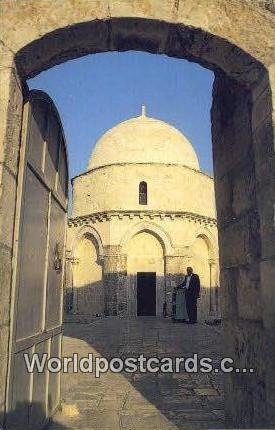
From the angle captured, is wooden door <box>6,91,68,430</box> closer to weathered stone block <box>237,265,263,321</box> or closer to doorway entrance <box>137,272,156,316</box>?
weathered stone block <box>237,265,263,321</box>

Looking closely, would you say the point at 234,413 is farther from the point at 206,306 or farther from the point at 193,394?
the point at 206,306

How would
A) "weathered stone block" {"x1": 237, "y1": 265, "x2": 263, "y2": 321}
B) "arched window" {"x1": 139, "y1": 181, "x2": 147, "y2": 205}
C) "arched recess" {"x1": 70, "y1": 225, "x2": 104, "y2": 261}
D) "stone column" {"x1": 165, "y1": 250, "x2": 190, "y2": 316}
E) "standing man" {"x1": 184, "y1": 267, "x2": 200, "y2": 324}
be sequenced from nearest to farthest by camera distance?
"weathered stone block" {"x1": 237, "y1": 265, "x2": 263, "y2": 321} < "standing man" {"x1": 184, "y1": 267, "x2": 200, "y2": 324} < "stone column" {"x1": 165, "y1": 250, "x2": 190, "y2": 316} < "arched recess" {"x1": 70, "y1": 225, "x2": 104, "y2": 261} < "arched window" {"x1": 139, "y1": 181, "x2": 147, "y2": 205}

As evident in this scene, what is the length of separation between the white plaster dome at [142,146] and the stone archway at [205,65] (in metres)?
19.1

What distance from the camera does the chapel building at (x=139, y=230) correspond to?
65.7 feet

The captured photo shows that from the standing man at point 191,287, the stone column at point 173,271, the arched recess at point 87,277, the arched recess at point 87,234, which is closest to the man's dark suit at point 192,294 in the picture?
the standing man at point 191,287

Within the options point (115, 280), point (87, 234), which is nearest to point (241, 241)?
point (115, 280)

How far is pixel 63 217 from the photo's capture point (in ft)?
15.3

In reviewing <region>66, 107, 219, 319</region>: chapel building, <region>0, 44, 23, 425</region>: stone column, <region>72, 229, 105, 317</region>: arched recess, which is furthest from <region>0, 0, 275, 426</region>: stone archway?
<region>72, 229, 105, 317</region>: arched recess

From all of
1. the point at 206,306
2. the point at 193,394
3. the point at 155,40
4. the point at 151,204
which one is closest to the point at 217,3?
the point at 155,40

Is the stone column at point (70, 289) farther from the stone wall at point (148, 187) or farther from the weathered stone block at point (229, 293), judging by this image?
the weathered stone block at point (229, 293)

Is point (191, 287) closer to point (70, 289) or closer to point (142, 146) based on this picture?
point (70, 289)

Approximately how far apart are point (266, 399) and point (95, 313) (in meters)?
18.4

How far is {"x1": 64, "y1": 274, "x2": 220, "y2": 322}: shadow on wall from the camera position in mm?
19406

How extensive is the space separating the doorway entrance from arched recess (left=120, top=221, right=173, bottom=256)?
1.61 metres
